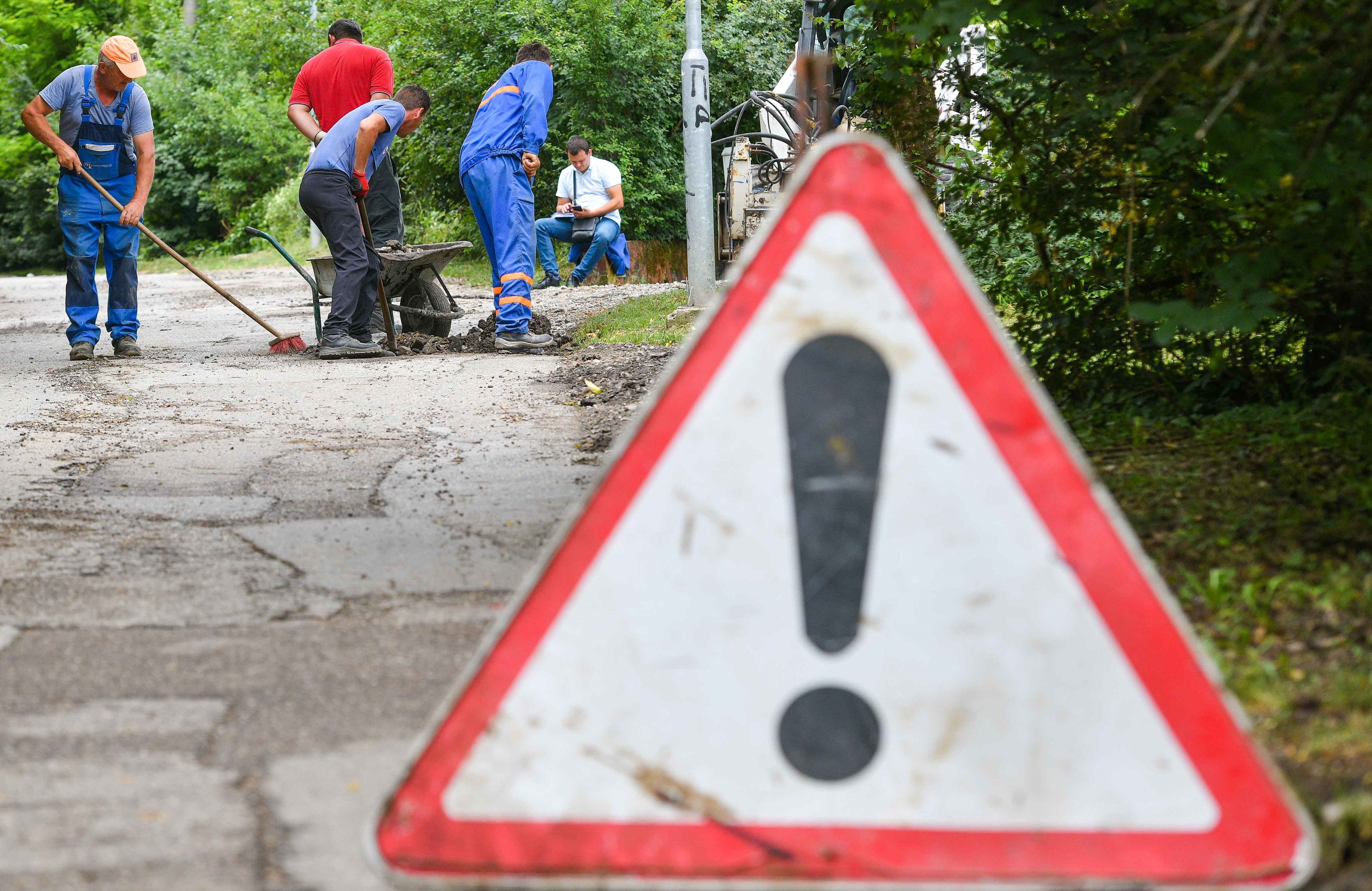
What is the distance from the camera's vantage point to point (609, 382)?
7621mm

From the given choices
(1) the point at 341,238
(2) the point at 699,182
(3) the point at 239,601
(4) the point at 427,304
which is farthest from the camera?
(2) the point at 699,182

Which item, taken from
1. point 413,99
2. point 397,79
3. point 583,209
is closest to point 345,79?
point 413,99

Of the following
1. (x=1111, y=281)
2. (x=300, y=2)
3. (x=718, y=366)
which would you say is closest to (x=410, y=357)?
(x=1111, y=281)

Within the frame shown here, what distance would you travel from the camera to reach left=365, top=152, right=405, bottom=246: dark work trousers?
411 inches

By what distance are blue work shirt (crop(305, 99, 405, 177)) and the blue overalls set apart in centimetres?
126

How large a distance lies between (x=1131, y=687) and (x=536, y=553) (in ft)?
8.05

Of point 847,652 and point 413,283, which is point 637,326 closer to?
point 413,283

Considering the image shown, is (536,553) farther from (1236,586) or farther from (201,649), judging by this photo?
(1236,586)

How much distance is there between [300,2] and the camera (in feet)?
113

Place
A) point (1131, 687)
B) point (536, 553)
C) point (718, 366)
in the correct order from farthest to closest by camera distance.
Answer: point (536, 553)
point (718, 366)
point (1131, 687)

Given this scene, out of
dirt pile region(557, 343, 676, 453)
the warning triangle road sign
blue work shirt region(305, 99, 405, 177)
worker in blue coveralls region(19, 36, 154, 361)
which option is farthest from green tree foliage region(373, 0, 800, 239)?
the warning triangle road sign

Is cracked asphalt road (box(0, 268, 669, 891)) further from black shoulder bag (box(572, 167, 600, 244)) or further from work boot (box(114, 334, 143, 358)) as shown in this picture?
black shoulder bag (box(572, 167, 600, 244))

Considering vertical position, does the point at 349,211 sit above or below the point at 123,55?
below

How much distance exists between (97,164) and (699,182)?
4681 mm
